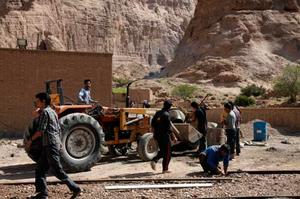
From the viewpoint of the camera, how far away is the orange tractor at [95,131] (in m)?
11.5

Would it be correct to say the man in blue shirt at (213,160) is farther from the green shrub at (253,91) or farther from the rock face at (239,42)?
the rock face at (239,42)

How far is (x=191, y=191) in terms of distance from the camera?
9.07 meters

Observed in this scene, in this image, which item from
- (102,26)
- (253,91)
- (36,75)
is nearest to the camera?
(36,75)

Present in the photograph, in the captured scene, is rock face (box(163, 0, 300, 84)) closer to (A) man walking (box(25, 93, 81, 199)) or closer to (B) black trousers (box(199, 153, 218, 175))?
(B) black trousers (box(199, 153, 218, 175))

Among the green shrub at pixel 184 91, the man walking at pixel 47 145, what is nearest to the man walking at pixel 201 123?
the man walking at pixel 47 145

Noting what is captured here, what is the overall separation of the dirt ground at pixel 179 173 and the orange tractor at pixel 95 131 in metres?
0.34

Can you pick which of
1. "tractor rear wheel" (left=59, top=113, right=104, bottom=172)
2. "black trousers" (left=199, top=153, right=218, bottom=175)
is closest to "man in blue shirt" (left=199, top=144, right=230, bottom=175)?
"black trousers" (left=199, top=153, right=218, bottom=175)

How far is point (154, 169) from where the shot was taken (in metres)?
11.4

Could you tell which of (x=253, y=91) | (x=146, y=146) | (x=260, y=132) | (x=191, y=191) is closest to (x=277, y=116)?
(x=260, y=132)

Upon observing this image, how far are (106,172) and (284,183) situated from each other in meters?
3.90

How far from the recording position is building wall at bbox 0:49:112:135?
2048 centimetres

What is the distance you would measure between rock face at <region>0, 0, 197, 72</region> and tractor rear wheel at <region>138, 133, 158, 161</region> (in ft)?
221

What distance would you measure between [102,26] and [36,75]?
247ft

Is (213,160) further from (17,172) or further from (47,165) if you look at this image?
(17,172)
